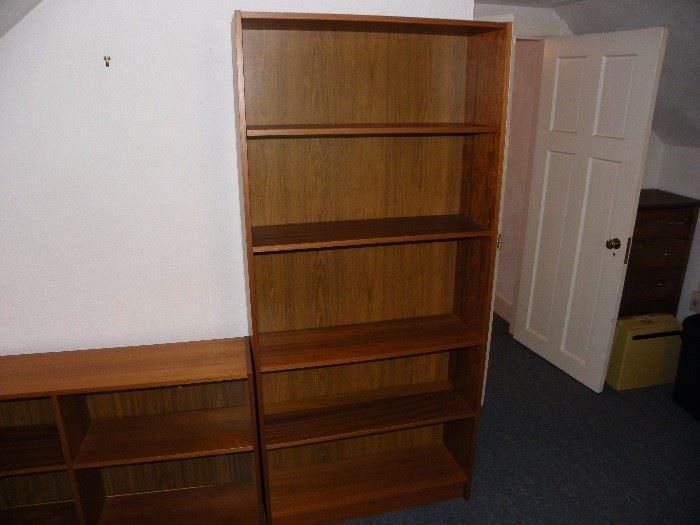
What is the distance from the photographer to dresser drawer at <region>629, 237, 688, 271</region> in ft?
10.6

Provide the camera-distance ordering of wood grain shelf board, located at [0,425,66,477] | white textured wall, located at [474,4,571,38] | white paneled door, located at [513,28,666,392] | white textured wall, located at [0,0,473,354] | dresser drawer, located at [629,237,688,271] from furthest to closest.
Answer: dresser drawer, located at [629,237,688,271] < white textured wall, located at [474,4,571,38] < white paneled door, located at [513,28,666,392] < wood grain shelf board, located at [0,425,66,477] < white textured wall, located at [0,0,473,354]

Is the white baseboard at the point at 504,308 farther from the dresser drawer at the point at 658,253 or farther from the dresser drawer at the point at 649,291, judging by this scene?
→ the dresser drawer at the point at 658,253

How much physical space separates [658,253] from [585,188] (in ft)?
2.32

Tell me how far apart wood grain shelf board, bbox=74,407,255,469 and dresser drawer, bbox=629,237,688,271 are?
258cm

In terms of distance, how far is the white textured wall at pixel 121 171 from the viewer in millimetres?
1769

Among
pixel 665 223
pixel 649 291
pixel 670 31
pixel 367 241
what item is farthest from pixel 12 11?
pixel 649 291

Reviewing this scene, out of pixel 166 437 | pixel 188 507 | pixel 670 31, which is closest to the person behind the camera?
pixel 166 437

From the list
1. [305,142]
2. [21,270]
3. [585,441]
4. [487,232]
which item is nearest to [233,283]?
[305,142]

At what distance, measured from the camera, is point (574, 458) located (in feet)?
8.66

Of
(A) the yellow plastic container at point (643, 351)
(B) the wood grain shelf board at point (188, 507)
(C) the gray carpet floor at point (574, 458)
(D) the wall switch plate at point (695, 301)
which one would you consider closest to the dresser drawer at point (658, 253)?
(D) the wall switch plate at point (695, 301)

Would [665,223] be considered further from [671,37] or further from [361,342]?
[361,342]

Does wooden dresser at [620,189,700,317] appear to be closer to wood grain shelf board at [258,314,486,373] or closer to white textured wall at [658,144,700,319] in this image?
white textured wall at [658,144,700,319]

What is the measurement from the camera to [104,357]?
79.0 inches

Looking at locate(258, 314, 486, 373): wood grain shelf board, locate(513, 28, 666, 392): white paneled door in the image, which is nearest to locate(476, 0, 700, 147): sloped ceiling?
locate(513, 28, 666, 392): white paneled door
